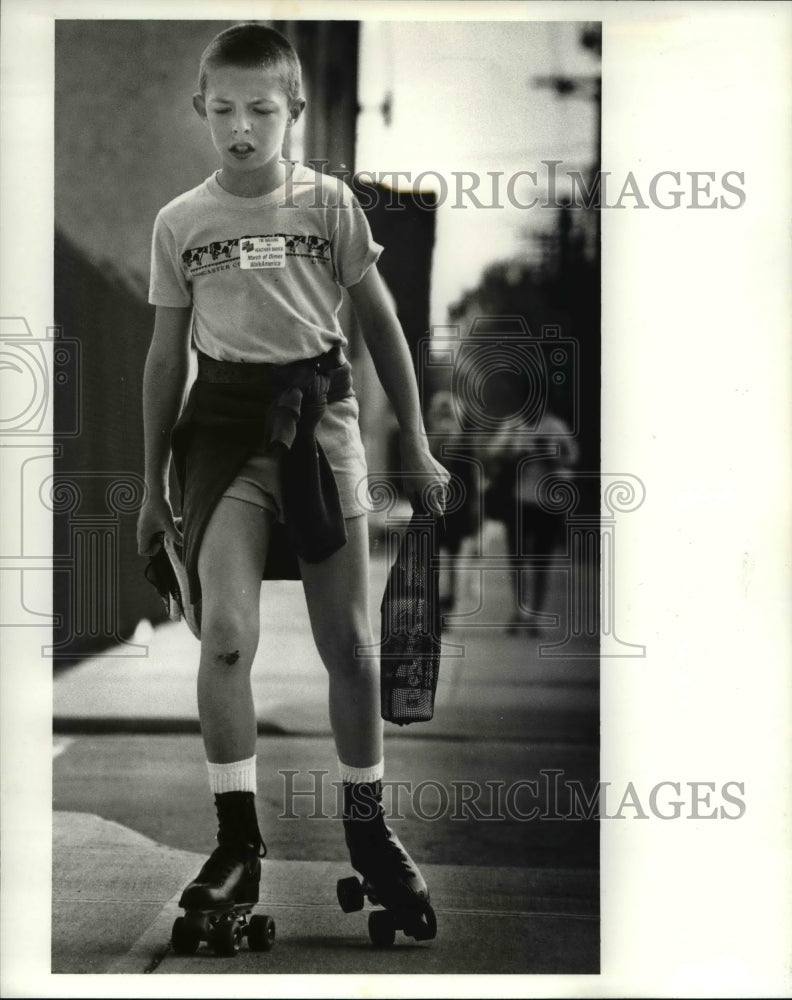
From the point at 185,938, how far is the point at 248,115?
234 centimetres

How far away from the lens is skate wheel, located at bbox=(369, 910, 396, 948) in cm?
316

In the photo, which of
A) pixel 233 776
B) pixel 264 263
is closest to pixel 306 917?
pixel 233 776

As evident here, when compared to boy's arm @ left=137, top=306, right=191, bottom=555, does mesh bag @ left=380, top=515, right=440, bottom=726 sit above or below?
below

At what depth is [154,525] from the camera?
3193 millimetres

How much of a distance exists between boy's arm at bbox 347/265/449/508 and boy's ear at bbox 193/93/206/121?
65 centimetres

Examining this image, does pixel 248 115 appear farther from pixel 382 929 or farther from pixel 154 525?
pixel 382 929

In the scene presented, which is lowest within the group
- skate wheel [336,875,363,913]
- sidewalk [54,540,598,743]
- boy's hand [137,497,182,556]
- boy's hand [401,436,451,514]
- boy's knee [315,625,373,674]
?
skate wheel [336,875,363,913]

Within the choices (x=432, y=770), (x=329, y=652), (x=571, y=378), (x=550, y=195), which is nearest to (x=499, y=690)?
(x=432, y=770)

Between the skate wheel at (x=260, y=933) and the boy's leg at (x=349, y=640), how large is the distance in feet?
1.63

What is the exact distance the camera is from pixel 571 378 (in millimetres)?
3213

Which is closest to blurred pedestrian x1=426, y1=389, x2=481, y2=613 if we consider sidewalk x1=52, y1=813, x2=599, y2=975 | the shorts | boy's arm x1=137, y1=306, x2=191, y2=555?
the shorts

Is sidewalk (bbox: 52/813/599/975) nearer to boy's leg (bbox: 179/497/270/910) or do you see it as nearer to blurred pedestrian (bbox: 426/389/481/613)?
boy's leg (bbox: 179/497/270/910)

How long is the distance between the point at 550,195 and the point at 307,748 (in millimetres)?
1749

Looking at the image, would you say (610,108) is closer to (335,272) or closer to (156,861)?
(335,272)
